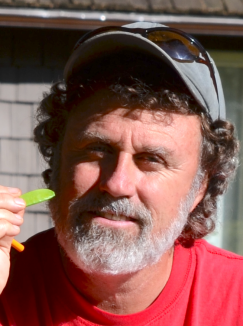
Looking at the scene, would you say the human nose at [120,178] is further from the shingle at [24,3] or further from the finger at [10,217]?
the shingle at [24,3]

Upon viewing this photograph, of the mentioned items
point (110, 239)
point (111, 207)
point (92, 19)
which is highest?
point (92, 19)

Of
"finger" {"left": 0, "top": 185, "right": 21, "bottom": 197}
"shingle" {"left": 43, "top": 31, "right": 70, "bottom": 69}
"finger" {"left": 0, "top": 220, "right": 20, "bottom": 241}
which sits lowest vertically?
"finger" {"left": 0, "top": 220, "right": 20, "bottom": 241}

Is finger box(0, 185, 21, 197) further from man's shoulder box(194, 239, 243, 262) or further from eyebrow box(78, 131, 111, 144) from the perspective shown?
man's shoulder box(194, 239, 243, 262)

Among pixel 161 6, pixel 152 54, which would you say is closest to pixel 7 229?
pixel 152 54

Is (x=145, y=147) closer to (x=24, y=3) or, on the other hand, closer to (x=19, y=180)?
(x=24, y=3)

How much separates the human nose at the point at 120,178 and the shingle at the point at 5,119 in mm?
2251

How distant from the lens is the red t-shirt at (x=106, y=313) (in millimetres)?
1640

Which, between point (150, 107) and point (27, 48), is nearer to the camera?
point (150, 107)

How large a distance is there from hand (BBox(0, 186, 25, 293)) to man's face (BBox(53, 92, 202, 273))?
0.30 metres

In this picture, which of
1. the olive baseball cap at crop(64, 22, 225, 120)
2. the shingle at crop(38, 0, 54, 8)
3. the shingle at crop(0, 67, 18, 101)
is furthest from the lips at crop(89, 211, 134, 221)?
the shingle at crop(0, 67, 18, 101)

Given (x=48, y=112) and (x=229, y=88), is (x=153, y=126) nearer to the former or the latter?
(x=48, y=112)

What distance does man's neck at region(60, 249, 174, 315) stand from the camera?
1697 millimetres

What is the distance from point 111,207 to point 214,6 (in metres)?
2.26

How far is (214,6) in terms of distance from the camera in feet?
10.6
